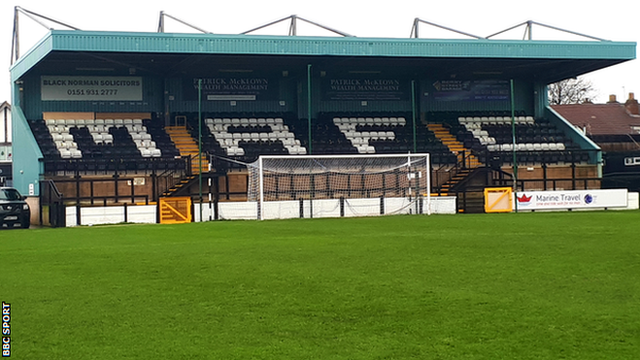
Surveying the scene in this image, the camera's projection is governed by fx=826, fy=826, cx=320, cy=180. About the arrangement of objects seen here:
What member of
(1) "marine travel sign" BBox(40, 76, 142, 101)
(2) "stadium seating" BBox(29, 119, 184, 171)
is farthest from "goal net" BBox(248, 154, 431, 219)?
(1) "marine travel sign" BBox(40, 76, 142, 101)

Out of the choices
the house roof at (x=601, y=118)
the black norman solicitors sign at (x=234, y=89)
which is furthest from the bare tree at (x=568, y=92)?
the black norman solicitors sign at (x=234, y=89)

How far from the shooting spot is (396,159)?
3672 cm

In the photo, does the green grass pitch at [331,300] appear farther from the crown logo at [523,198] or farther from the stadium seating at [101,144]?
the stadium seating at [101,144]

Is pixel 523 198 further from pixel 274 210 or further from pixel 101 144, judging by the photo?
pixel 101 144

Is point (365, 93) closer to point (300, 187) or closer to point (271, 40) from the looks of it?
point (271, 40)

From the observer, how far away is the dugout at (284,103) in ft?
124

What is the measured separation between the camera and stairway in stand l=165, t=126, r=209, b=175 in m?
38.3

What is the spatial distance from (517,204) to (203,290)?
2691 cm

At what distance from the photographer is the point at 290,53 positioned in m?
39.4

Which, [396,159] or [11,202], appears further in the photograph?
[396,159]

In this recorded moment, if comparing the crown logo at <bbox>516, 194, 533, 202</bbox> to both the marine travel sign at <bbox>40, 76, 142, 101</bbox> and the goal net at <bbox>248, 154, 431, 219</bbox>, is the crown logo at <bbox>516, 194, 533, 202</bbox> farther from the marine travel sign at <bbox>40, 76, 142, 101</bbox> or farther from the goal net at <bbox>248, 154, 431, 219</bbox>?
the marine travel sign at <bbox>40, 76, 142, 101</bbox>

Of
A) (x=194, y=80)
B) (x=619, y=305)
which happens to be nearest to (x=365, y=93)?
(x=194, y=80)

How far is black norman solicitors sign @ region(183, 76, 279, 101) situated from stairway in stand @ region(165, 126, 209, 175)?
255 cm

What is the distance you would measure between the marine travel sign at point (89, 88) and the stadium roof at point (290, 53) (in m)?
0.45
